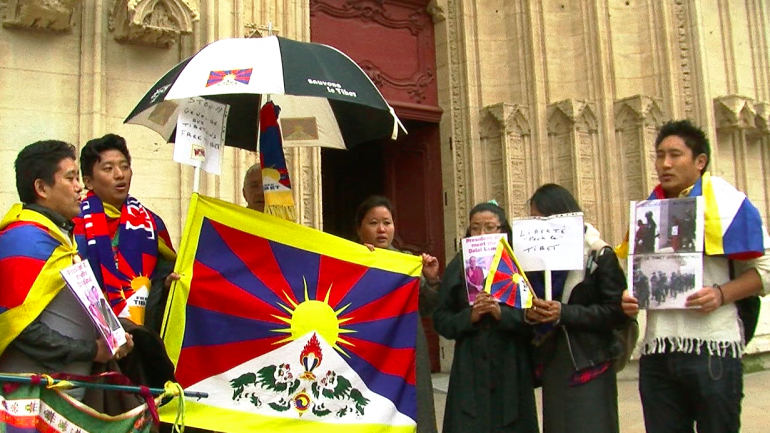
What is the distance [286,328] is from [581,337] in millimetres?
1537

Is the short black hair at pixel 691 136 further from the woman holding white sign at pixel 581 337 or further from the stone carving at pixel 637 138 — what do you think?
the stone carving at pixel 637 138

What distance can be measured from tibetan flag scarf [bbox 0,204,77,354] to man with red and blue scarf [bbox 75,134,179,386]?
567 mm

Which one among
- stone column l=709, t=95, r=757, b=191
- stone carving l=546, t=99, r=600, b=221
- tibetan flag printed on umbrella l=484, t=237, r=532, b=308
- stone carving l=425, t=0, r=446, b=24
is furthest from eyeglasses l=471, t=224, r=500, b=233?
stone column l=709, t=95, r=757, b=191

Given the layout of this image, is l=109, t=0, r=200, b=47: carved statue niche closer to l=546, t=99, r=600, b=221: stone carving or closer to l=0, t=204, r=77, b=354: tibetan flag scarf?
l=0, t=204, r=77, b=354: tibetan flag scarf

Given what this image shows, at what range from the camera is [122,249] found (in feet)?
12.1

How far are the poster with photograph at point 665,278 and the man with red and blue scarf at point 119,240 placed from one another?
2.28 m

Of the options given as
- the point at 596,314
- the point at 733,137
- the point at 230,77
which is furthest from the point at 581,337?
the point at 733,137

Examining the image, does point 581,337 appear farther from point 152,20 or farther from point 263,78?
point 152,20

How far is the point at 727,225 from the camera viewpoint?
343 centimetres

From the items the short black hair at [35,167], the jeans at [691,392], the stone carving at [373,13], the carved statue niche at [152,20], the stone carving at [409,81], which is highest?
the stone carving at [373,13]

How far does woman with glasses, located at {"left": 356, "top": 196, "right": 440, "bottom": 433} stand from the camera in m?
4.22

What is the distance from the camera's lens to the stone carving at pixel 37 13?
5.47 meters

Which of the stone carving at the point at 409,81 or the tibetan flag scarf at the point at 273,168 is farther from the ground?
the stone carving at the point at 409,81

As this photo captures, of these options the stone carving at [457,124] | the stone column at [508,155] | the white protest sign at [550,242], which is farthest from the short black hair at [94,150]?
the stone column at [508,155]
